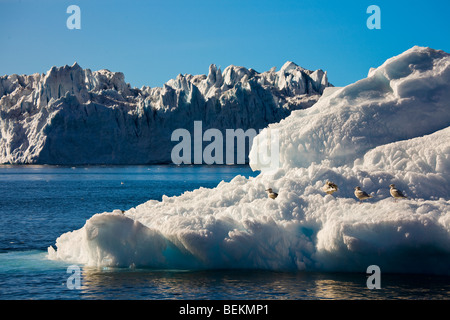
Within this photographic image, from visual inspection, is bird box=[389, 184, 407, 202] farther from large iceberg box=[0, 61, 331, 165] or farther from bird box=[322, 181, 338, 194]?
large iceberg box=[0, 61, 331, 165]

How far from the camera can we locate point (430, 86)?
15.4 meters

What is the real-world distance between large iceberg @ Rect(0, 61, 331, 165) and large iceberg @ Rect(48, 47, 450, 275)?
80684 mm

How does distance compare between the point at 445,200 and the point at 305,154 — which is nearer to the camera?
the point at 445,200

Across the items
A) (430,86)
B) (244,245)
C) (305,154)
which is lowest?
(244,245)

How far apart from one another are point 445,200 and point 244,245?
15.5ft

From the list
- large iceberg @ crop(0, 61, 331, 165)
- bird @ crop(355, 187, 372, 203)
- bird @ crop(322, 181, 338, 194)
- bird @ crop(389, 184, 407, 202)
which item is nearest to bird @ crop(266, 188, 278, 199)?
bird @ crop(322, 181, 338, 194)

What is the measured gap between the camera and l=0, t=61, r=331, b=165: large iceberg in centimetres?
9238

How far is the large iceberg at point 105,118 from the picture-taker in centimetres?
9238

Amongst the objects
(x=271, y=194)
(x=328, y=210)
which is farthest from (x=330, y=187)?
(x=271, y=194)
